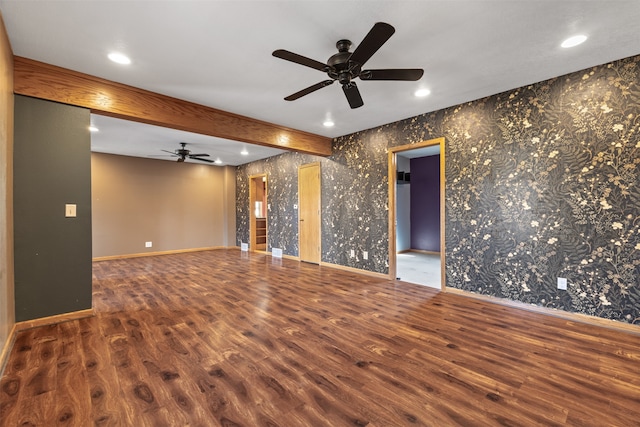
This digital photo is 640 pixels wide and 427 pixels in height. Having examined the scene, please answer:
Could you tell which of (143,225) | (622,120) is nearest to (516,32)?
(622,120)

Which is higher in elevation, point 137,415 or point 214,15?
point 214,15

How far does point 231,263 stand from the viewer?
596cm

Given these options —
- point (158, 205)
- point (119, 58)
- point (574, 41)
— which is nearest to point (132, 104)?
point (119, 58)

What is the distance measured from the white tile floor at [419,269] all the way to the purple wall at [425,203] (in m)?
0.45

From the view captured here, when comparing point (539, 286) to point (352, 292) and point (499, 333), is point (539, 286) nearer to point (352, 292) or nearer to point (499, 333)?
point (499, 333)

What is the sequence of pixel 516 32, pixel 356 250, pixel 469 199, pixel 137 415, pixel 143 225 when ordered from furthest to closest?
pixel 143 225 < pixel 356 250 < pixel 469 199 < pixel 516 32 < pixel 137 415

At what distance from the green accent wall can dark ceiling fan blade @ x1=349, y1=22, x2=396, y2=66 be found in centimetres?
292

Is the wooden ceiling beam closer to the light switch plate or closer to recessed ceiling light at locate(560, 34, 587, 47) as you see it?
the light switch plate

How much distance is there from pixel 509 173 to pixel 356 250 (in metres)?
2.64

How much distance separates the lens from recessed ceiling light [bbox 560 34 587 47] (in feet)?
7.45

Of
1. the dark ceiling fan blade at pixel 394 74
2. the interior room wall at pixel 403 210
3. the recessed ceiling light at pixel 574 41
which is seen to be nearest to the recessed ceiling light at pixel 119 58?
the dark ceiling fan blade at pixel 394 74

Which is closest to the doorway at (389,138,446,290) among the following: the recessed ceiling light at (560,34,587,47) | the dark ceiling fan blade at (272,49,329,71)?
the recessed ceiling light at (560,34,587,47)

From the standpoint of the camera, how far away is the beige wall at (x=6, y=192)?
2055mm

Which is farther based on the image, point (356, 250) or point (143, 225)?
point (143, 225)
